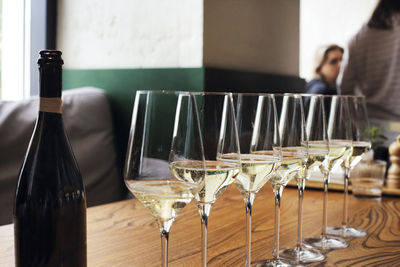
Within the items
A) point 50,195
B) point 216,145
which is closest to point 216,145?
point 216,145

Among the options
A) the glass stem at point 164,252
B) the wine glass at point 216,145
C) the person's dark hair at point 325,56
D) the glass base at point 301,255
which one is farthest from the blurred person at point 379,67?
the glass stem at point 164,252

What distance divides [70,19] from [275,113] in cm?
227

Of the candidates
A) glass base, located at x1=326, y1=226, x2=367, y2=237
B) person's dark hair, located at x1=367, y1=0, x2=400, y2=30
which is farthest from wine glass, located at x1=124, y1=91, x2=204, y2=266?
person's dark hair, located at x1=367, y1=0, x2=400, y2=30

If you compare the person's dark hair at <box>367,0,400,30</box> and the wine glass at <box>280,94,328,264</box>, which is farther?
the person's dark hair at <box>367,0,400,30</box>

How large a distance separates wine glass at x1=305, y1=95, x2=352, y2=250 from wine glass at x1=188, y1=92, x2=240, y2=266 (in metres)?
0.35

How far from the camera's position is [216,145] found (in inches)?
24.5

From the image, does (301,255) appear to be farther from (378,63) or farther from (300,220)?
(378,63)

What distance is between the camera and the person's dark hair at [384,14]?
10.4ft

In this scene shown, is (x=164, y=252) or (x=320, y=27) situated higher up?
(x=320, y=27)

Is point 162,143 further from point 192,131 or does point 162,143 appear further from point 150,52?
point 150,52

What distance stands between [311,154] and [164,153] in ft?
1.24

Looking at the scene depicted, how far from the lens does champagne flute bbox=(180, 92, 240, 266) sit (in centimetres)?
61

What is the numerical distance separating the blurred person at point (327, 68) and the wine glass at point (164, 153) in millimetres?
2903

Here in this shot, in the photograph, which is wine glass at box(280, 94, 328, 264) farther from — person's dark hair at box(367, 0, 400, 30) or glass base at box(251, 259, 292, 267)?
person's dark hair at box(367, 0, 400, 30)
